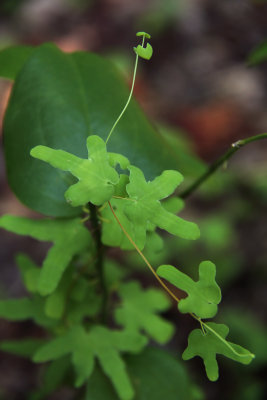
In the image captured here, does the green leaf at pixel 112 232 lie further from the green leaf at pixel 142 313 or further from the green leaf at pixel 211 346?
the green leaf at pixel 142 313

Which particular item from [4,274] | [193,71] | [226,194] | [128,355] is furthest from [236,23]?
[128,355]

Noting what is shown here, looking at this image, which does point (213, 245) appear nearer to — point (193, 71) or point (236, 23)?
point (193, 71)

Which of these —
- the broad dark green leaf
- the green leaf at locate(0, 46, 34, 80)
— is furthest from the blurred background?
the green leaf at locate(0, 46, 34, 80)

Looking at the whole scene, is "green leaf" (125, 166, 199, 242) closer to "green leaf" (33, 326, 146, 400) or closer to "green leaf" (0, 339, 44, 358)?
"green leaf" (33, 326, 146, 400)

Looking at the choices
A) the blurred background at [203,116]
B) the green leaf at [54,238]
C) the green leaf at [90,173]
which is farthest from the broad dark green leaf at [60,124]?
the blurred background at [203,116]

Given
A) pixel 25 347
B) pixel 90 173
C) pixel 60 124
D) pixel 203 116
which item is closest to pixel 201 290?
pixel 90 173
